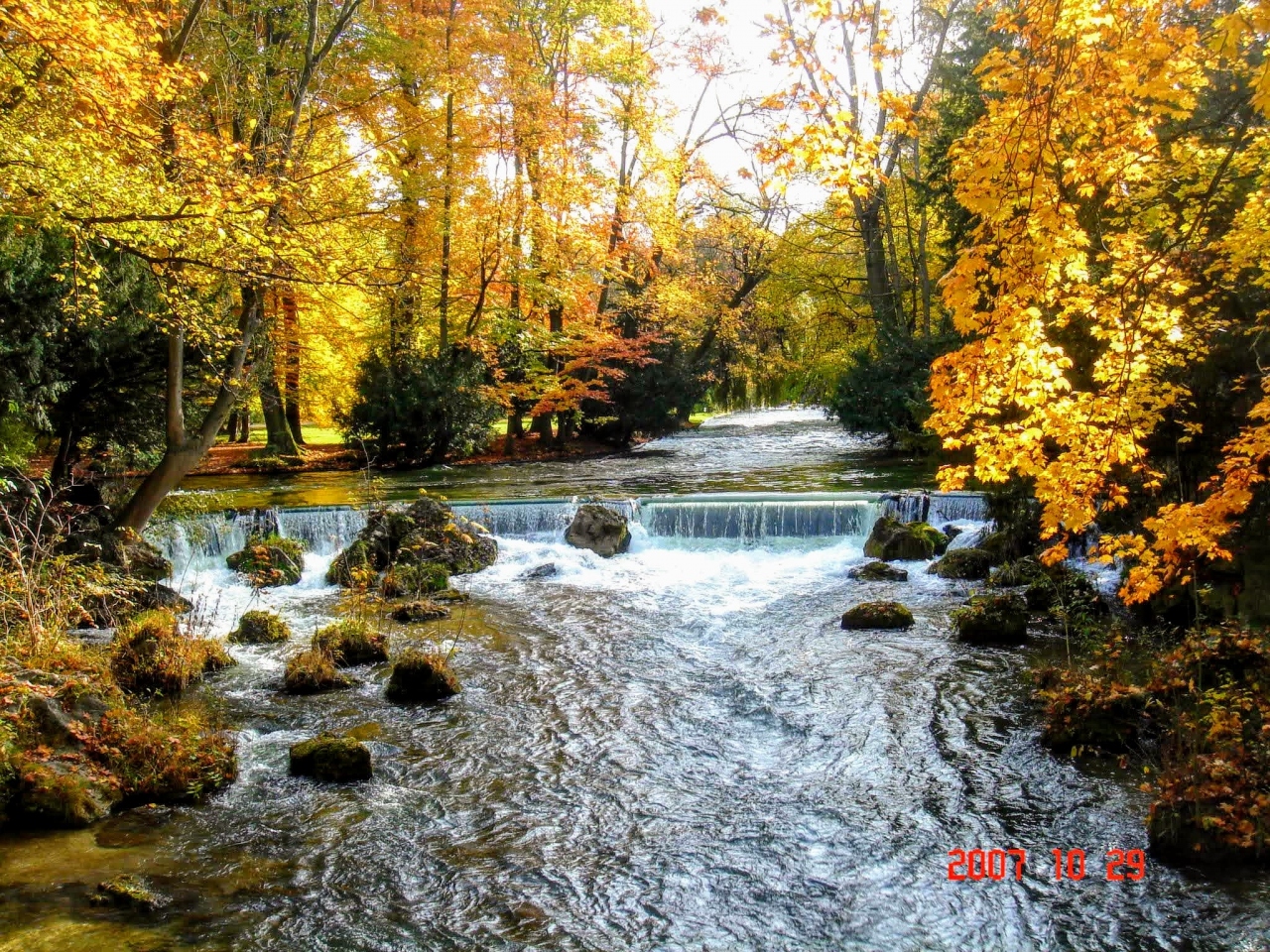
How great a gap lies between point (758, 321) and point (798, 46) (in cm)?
2828

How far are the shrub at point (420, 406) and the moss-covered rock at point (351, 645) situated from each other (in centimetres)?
1308

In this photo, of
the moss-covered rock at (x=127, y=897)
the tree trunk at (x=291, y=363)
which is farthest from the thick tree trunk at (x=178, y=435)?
the tree trunk at (x=291, y=363)

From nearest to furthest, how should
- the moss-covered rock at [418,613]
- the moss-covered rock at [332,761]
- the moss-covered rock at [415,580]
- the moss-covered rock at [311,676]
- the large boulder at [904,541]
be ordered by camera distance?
the moss-covered rock at [332,761] < the moss-covered rock at [311,676] < the moss-covered rock at [418,613] < the moss-covered rock at [415,580] < the large boulder at [904,541]

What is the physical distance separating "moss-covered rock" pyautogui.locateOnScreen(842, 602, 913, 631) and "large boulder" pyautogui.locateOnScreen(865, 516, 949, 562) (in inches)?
124

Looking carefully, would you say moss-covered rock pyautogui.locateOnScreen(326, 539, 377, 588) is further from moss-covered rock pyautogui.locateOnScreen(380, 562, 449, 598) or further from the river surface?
the river surface

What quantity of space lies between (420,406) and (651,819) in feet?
55.6

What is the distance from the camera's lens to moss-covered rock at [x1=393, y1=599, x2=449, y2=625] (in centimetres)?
976

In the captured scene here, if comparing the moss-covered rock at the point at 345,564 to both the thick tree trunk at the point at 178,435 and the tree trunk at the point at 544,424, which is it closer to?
the thick tree trunk at the point at 178,435

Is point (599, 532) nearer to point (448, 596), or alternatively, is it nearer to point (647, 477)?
point (448, 596)

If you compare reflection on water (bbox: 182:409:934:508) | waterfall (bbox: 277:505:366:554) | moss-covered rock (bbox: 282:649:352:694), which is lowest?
moss-covered rock (bbox: 282:649:352:694)

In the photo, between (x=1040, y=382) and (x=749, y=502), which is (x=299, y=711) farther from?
(x=749, y=502)

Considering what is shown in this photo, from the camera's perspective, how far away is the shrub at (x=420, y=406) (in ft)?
69.0
